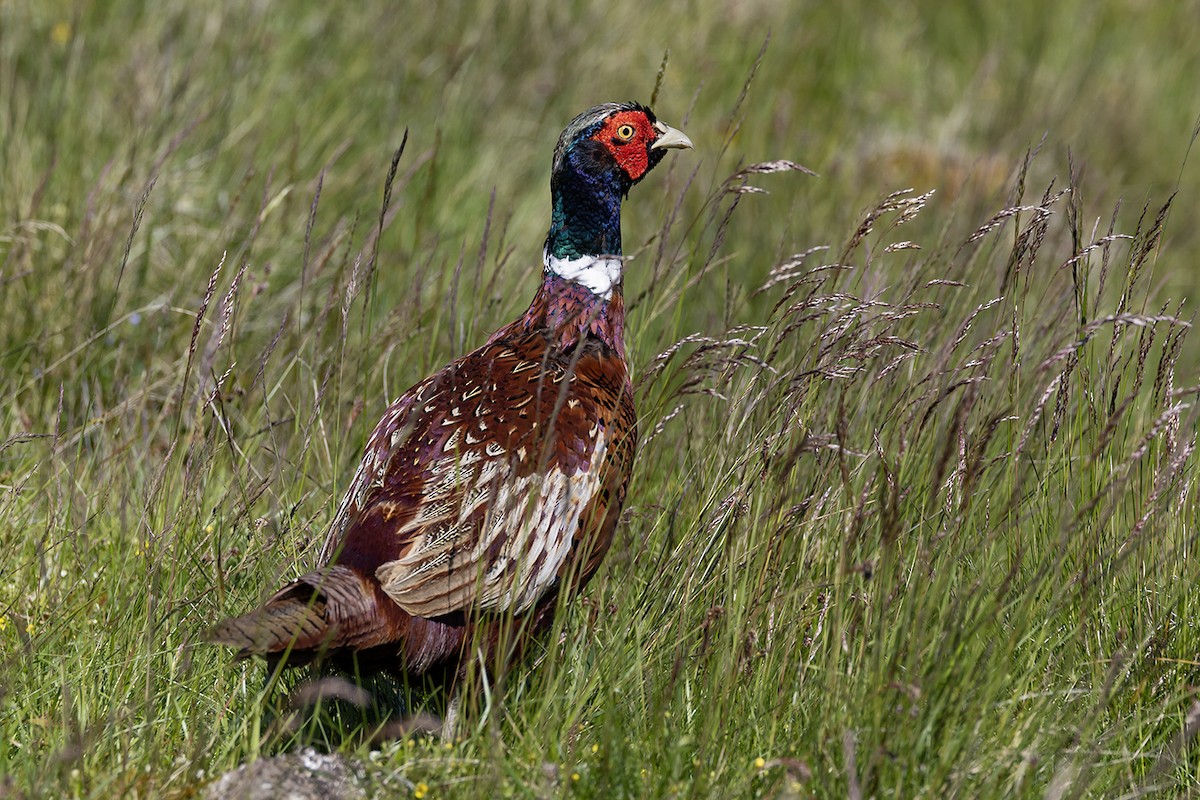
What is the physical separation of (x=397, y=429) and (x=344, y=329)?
0.34m

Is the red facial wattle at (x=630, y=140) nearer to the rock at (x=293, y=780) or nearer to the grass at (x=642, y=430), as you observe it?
the grass at (x=642, y=430)

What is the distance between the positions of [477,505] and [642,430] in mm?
635

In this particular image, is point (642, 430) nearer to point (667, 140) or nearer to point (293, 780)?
point (667, 140)

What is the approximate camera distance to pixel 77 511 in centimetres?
316

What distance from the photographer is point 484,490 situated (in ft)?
9.48

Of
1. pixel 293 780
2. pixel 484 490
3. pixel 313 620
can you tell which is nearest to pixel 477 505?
pixel 484 490

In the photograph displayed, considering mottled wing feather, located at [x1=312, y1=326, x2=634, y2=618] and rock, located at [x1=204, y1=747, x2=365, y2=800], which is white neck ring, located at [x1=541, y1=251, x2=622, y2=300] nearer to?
mottled wing feather, located at [x1=312, y1=326, x2=634, y2=618]

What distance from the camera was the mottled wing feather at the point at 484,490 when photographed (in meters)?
2.78

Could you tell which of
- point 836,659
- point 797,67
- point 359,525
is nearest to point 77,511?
point 359,525

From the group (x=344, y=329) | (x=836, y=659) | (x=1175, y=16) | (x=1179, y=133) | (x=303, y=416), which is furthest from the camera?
(x=1175, y=16)

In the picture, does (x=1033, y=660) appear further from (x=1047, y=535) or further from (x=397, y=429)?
(x=397, y=429)

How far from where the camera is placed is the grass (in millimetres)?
2377

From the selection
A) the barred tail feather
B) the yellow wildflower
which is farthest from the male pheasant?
the yellow wildflower

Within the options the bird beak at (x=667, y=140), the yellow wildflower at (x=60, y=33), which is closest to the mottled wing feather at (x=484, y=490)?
the bird beak at (x=667, y=140)
